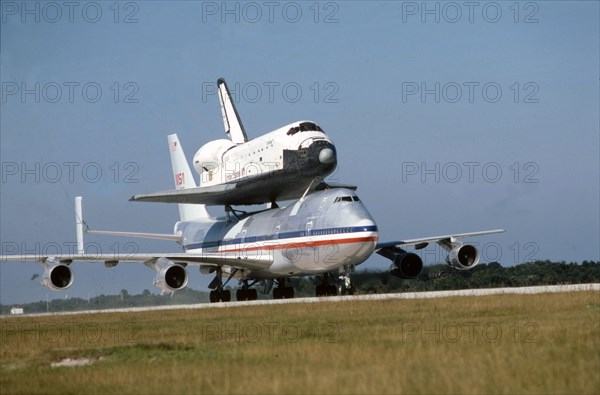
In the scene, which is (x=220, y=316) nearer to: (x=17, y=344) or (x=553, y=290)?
(x=17, y=344)

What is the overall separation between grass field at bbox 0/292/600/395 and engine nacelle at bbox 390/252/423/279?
19.2m

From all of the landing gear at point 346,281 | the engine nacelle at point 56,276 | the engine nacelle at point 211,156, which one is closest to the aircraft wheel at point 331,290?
the landing gear at point 346,281

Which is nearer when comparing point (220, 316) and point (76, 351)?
point (76, 351)

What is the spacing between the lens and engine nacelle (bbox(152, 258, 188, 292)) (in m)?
44.2

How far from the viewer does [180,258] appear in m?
46.7

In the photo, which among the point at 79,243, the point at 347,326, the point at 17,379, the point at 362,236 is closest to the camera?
the point at 17,379

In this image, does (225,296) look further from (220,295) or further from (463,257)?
(463,257)

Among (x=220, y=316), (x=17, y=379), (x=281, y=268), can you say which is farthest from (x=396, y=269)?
(x=17, y=379)

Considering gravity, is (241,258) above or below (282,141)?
below

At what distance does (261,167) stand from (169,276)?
7.20 meters

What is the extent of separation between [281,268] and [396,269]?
5.52 m

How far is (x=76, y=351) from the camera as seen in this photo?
18.7 metres

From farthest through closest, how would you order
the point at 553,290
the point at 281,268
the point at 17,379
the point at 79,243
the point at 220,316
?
the point at 79,243 < the point at 281,268 < the point at 553,290 < the point at 220,316 < the point at 17,379

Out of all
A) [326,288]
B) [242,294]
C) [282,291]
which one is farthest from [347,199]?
[242,294]
